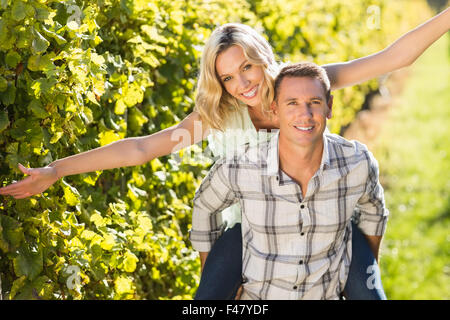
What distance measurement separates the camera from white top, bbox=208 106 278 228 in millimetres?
2984

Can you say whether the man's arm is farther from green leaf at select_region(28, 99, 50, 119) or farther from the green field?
the green field

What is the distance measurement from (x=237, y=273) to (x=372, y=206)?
24.3 inches

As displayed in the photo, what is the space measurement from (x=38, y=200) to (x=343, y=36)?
452cm

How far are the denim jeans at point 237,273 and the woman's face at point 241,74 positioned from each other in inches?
23.7

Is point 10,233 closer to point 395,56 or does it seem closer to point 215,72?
point 215,72

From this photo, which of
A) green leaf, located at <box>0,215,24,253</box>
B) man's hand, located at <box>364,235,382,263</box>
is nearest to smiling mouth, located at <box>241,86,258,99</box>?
man's hand, located at <box>364,235,382,263</box>

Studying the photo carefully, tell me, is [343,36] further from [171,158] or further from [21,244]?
[21,244]

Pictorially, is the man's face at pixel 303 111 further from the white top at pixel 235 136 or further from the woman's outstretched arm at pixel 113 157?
the woman's outstretched arm at pixel 113 157

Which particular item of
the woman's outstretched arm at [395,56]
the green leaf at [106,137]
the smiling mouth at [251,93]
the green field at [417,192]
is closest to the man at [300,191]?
the smiling mouth at [251,93]

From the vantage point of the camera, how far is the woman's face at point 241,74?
9.77 ft

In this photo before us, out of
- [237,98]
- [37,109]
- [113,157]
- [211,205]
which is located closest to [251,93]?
[237,98]

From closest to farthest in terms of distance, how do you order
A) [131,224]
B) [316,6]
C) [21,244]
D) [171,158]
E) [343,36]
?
[21,244] → [131,224] → [171,158] → [316,6] → [343,36]

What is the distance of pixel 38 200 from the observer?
246 cm
